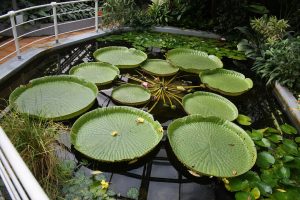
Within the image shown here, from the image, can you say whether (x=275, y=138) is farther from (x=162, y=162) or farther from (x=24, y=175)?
(x=24, y=175)

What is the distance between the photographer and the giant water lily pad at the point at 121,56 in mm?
4852

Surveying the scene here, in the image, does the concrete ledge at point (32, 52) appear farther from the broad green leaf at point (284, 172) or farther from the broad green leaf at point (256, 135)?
the broad green leaf at point (284, 172)

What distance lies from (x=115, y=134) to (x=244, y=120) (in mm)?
1862

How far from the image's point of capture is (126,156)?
2.88 m

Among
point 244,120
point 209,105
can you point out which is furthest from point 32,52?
point 244,120

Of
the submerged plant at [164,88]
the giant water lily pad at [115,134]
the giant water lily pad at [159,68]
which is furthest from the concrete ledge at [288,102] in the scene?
the giant water lily pad at [115,134]

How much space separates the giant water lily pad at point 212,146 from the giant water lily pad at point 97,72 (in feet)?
5.00

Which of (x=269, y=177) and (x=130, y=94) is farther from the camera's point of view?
(x=130, y=94)

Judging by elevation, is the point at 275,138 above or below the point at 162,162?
above

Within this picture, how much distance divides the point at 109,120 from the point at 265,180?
192cm

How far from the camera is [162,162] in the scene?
10.2 feet

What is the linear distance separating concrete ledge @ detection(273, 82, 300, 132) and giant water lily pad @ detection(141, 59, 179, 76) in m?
1.76

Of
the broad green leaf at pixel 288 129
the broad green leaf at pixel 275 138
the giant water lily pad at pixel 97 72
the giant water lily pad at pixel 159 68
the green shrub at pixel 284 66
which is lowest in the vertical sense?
the broad green leaf at pixel 275 138

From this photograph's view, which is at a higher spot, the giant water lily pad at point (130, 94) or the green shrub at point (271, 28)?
the green shrub at point (271, 28)
